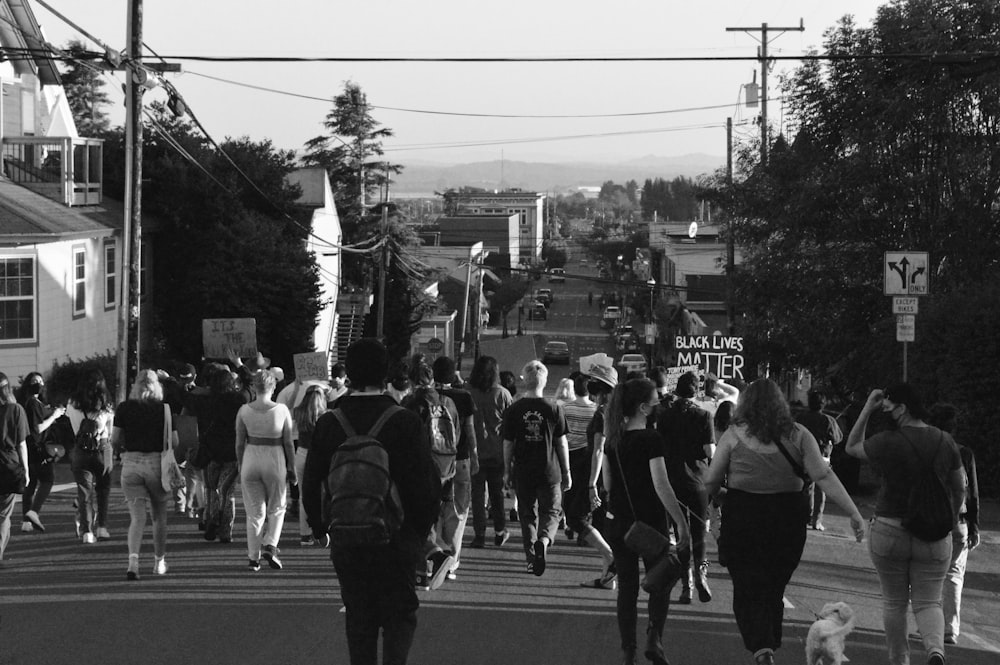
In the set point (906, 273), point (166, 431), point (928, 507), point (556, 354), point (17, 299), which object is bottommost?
point (556, 354)

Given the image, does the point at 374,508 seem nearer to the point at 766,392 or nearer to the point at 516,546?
the point at 766,392

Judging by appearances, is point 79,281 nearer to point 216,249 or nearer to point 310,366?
point 216,249

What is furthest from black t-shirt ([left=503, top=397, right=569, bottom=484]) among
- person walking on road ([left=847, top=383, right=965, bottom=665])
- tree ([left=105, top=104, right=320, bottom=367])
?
tree ([left=105, top=104, right=320, bottom=367])

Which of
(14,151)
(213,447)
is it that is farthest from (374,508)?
(14,151)

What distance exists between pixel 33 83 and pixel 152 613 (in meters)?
27.9

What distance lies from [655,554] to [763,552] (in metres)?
0.77

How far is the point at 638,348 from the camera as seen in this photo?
82125 millimetres

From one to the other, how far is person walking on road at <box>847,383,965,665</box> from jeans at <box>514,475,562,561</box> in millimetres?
3824

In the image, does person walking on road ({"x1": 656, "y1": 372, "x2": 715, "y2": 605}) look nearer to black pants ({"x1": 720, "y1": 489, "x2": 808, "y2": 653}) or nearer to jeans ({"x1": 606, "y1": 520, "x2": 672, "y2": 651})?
jeans ({"x1": 606, "y1": 520, "x2": 672, "y2": 651})

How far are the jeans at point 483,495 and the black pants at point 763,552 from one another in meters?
5.62

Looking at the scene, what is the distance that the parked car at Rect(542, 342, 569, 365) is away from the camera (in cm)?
7612

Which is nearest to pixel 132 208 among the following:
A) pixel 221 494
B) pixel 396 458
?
pixel 221 494

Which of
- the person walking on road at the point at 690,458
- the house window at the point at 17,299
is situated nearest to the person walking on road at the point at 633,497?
the person walking on road at the point at 690,458

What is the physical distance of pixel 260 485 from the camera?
1081 cm
